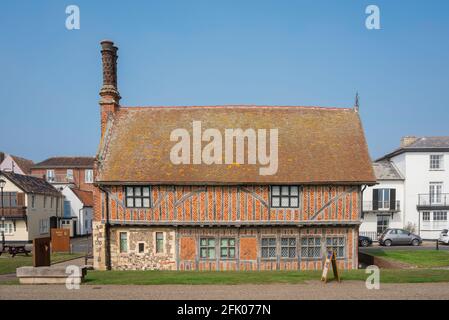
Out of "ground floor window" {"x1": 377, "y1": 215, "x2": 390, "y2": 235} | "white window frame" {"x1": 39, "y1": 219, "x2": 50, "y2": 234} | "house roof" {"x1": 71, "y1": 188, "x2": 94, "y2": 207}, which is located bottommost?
"white window frame" {"x1": 39, "y1": 219, "x2": 50, "y2": 234}

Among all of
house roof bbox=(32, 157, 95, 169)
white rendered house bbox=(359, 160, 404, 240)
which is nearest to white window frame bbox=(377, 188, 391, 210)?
white rendered house bbox=(359, 160, 404, 240)

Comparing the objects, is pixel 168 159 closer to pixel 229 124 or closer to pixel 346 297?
pixel 229 124

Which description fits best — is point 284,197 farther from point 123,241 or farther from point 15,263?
point 15,263

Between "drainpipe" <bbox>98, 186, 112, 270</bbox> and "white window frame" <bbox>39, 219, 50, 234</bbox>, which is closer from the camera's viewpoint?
"drainpipe" <bbox>98, 186, 112, 270</bbox>

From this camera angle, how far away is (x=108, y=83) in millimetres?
20797

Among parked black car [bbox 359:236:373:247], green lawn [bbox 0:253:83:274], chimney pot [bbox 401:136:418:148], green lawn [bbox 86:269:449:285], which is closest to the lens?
green lawn [bbox 86:269:449:285]

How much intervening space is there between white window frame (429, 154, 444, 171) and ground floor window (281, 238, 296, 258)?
22696mm

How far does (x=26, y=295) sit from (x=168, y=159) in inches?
402

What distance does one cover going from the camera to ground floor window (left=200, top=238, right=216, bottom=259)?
726 inches

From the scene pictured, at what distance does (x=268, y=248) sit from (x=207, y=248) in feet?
10.7

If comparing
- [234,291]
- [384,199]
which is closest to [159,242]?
[234,291]

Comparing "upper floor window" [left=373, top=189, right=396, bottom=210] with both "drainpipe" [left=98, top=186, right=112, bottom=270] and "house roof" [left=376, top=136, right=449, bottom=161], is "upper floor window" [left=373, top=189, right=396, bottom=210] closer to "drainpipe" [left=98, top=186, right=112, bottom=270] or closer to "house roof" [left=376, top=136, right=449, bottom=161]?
"house roof" [left=376, top=136, right=449, bottom=161]

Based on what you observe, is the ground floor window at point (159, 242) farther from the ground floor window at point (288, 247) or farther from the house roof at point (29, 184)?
the house roof at point (29, 184)

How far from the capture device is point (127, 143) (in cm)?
2023
